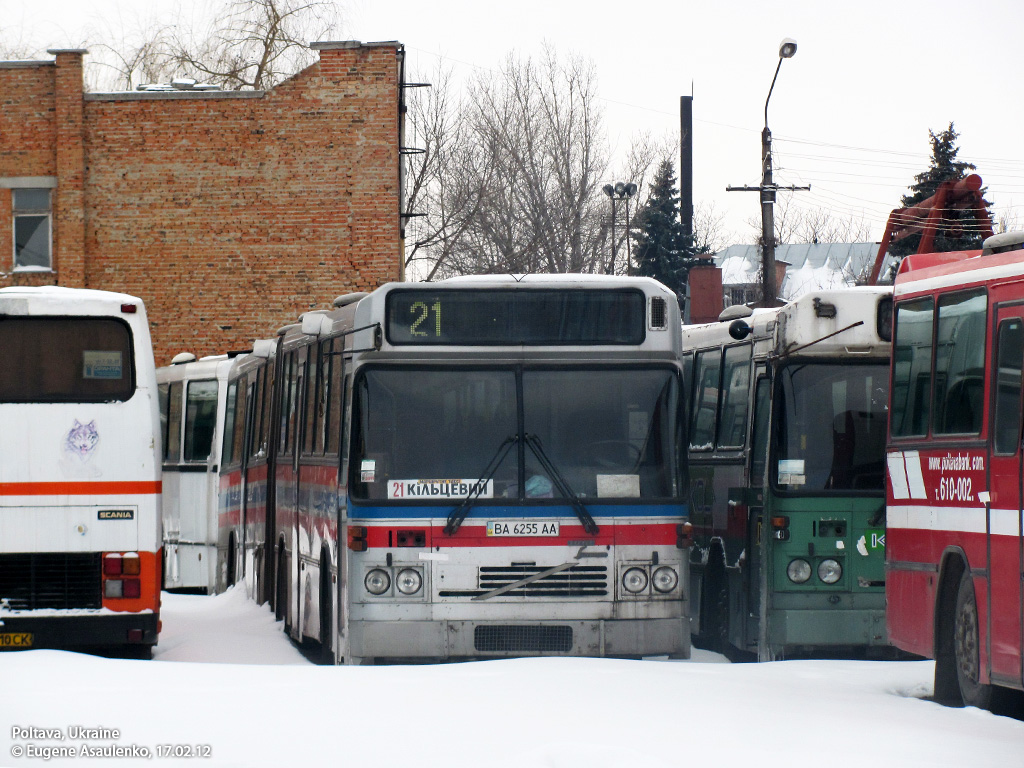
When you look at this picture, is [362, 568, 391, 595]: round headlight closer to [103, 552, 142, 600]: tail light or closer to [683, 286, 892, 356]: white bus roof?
[103, 552, 142, 600]: tail light

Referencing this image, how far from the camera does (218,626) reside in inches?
639

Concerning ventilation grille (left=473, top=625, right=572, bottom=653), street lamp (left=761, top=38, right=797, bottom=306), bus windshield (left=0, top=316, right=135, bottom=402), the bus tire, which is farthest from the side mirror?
street lamp (left=761, top=38, right=797, bottom=306)

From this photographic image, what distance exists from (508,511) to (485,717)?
11.2 ft

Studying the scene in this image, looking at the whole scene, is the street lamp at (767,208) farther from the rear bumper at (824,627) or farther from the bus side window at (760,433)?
the rear bumper at (824,627)

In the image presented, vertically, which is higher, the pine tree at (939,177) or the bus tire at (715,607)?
the pine tree at (939,177)

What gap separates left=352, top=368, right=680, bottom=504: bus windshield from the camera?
11.0m

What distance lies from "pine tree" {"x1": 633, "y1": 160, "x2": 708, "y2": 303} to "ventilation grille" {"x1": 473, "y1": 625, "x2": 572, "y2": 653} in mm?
48592

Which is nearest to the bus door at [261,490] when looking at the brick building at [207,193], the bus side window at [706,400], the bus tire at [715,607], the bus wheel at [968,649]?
the bus side window at [706,400]

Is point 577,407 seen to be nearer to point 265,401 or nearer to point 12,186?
point 265,401

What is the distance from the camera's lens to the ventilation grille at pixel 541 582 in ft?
36.1

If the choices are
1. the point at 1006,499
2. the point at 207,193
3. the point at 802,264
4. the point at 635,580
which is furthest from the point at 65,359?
the point at 802,264

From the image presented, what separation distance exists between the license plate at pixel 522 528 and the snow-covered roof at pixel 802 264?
90331 mm

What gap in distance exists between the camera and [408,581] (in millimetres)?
11008

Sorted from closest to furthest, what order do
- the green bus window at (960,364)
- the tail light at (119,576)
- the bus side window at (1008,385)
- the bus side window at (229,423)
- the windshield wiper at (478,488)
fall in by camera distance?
the bus side window at (1008,385), the green bus window at (960,364), the windshield wiper at (478,488), the tail light at (119,576), the bus side window at (229,423)
